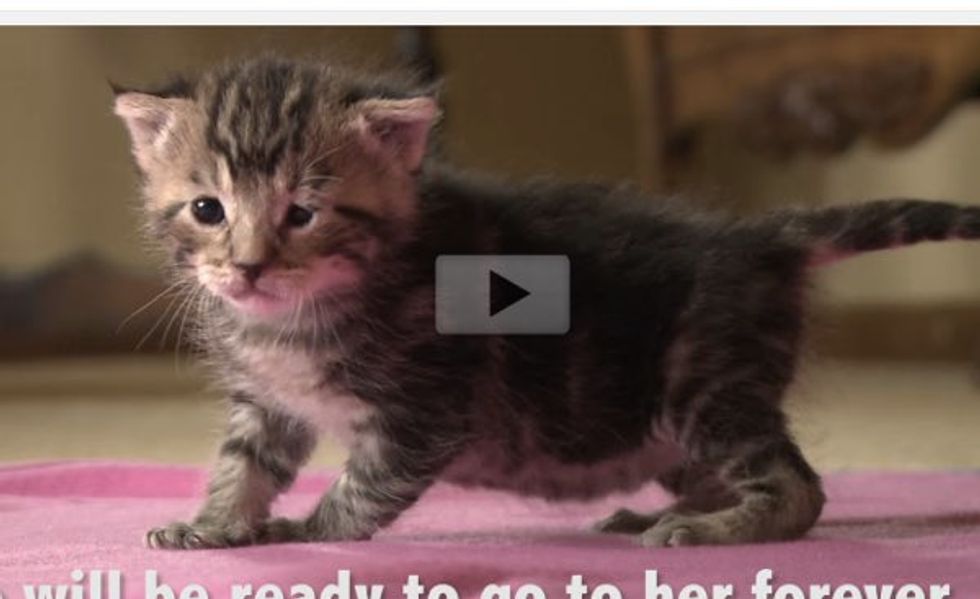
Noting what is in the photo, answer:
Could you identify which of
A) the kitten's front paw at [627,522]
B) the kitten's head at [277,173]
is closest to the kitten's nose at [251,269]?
the kitten's head at [277,173]

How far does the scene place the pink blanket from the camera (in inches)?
37.8

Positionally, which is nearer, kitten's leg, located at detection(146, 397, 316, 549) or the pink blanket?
the pink blanket

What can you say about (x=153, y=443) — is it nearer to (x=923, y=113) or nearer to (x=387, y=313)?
(x=387, y=313)

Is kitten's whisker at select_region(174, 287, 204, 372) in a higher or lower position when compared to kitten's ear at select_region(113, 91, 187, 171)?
lower

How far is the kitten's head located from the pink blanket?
15 centimetres

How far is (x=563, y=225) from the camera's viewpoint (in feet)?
3.40

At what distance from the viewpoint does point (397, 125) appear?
39.8 inches

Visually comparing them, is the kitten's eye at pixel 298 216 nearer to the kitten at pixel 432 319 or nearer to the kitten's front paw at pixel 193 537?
the kitten at pixel 432 319

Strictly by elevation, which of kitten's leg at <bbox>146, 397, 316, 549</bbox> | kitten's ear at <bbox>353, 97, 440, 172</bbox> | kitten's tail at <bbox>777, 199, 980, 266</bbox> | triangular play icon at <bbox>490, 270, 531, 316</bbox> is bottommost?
kitten's leg at <bbox>146, 397, 316, 549</bbox>

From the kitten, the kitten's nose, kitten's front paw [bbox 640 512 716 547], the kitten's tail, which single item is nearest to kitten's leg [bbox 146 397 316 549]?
the kitten

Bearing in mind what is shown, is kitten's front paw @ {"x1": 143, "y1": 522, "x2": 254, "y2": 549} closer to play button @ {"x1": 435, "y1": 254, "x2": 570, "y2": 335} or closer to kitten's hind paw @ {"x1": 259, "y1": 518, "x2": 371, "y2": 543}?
kitten's hind paw @ {"x1": 259, "y1": 518, "x2": 371, "y2": 543}

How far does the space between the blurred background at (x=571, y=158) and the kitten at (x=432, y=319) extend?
0.7 inches

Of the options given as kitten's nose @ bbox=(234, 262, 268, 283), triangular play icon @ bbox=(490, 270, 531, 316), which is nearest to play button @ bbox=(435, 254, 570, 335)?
triangular play icon @ bbox=(490, 270, 531, 316)
